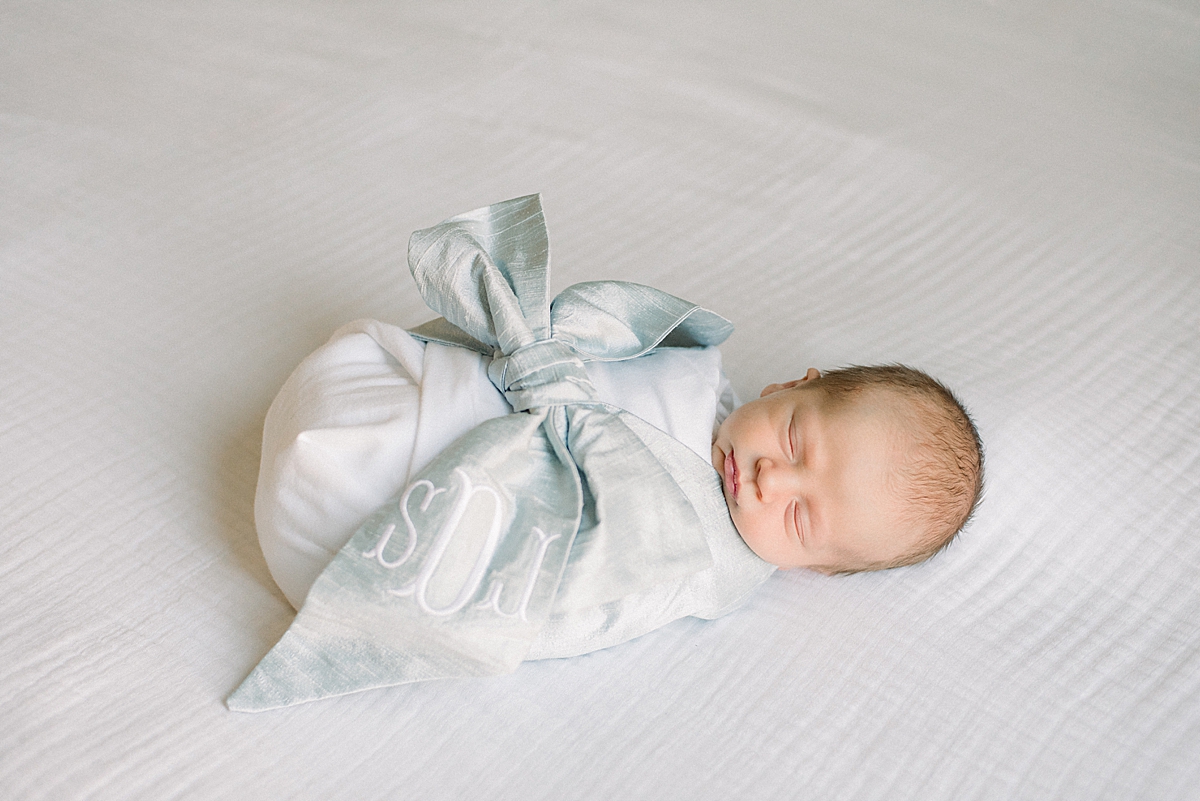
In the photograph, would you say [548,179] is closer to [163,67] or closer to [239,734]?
[163,67]

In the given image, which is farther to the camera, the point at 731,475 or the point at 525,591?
the point at 731,475

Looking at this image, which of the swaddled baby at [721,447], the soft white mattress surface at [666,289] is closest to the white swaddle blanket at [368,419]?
the swaddled baby at [721,447]

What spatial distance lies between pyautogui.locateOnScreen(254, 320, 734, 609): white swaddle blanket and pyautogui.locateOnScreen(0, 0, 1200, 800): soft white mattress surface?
11cm

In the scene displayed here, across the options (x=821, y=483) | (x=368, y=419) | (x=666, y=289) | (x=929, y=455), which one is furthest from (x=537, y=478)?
(x=666, y=289)

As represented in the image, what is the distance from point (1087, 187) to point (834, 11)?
2.18ft

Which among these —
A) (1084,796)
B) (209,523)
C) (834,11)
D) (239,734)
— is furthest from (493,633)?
(834,11)

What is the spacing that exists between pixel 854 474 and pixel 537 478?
0.97ft

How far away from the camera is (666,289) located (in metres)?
1.42

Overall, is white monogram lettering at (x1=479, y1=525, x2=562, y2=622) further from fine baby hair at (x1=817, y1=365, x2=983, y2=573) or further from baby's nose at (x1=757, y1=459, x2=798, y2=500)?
fine baby hair at (x1=817, y1=365, x2=983, y2=573)

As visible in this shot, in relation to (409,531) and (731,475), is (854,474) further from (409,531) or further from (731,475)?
(409,531)

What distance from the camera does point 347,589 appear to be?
33.0 inches

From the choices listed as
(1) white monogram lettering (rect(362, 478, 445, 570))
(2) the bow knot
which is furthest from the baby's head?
(1) white monogram lettering (rect(362, 478, 445, 570))

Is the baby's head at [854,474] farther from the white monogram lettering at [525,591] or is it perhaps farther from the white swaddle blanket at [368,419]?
the white monogram lettering at [525,591]

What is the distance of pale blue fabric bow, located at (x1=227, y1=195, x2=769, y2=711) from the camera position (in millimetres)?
845
